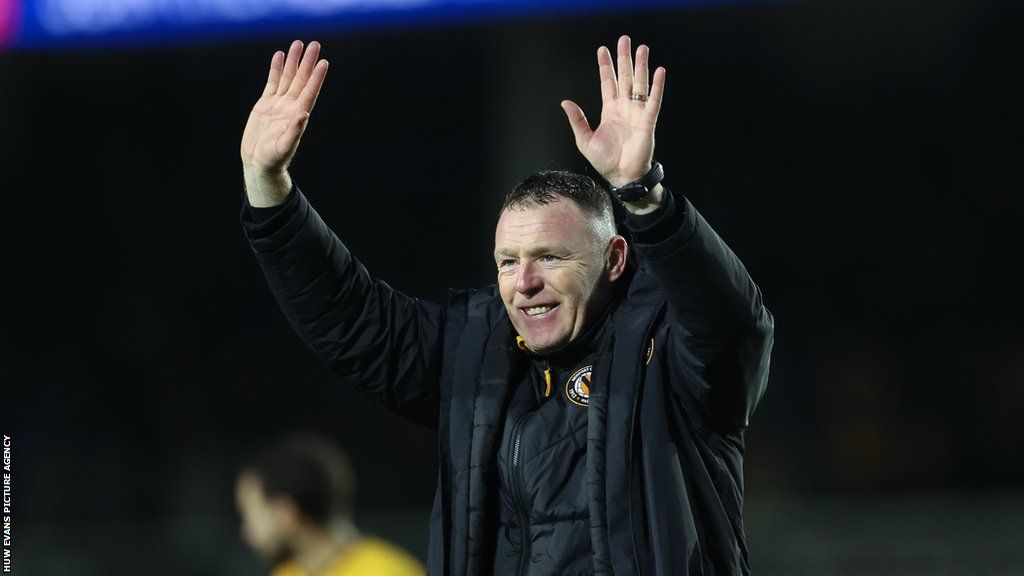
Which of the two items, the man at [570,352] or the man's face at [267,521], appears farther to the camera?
the man's face at [267,521]

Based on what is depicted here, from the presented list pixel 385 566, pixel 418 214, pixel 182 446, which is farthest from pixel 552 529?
pixel 418 214

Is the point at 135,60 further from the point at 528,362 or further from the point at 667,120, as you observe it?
the point at 528,362

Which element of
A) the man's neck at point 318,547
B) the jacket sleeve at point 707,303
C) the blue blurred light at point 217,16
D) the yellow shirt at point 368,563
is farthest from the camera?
the blue blurred light at point 217,16

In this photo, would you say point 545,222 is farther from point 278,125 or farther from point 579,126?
point 278,125

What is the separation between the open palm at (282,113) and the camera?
2574 millimetres

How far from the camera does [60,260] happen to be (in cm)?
1076

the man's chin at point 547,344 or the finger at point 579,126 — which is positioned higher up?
the finger at point 579,126

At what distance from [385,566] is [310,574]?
245 mm

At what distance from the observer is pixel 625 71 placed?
2.44m

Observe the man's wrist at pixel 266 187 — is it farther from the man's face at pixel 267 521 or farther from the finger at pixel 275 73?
the man's face at pixel 267 521

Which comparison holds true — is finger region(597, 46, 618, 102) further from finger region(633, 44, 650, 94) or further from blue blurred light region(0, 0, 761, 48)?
blue blurred light region(0, 0, 761, 48)

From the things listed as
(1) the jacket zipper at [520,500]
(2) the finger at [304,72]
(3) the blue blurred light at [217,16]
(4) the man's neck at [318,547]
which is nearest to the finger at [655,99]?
(1) the jacket zipper at [520,500]

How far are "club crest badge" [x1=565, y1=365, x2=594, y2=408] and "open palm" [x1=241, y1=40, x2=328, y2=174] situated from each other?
673 millimetres

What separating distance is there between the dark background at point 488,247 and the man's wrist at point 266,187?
9.87 ft
